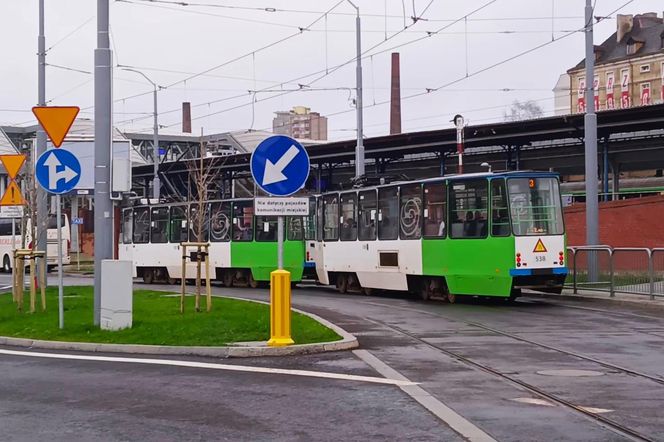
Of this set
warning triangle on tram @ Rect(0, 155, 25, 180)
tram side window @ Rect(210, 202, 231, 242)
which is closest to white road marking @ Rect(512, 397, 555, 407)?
warning triangle on tram @ Rect(0, 155, 25, 180)

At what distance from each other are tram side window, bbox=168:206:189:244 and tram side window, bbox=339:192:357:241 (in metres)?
7.61

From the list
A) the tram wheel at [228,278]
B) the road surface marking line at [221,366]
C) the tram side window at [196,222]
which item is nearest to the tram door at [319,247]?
the tram wheel at [228,278]

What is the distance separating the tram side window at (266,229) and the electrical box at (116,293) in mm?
14982

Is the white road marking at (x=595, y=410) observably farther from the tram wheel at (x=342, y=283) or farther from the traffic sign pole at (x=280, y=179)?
the tram wheel at (x=342, y=283)

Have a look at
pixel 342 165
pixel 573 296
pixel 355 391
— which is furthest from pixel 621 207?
pixel 355 391

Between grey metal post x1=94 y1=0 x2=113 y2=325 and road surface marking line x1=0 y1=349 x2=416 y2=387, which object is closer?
road surface marking line x1=0 y1=349 x2=416 y2=387

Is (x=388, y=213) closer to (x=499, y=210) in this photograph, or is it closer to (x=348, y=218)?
(x=348, y=218)

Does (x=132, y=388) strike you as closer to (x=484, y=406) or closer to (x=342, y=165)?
(x=484, y=406)

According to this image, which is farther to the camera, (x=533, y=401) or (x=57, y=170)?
(x=57, y=170)

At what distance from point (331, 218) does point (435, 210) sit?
5.90m

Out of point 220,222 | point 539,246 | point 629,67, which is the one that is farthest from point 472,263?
point 629,67

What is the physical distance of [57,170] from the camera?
14.9 metres

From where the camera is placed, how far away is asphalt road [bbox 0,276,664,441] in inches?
292

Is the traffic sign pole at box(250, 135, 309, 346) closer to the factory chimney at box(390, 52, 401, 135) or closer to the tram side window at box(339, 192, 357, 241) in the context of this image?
the tram side window at box(339, 192, 357, 241)
